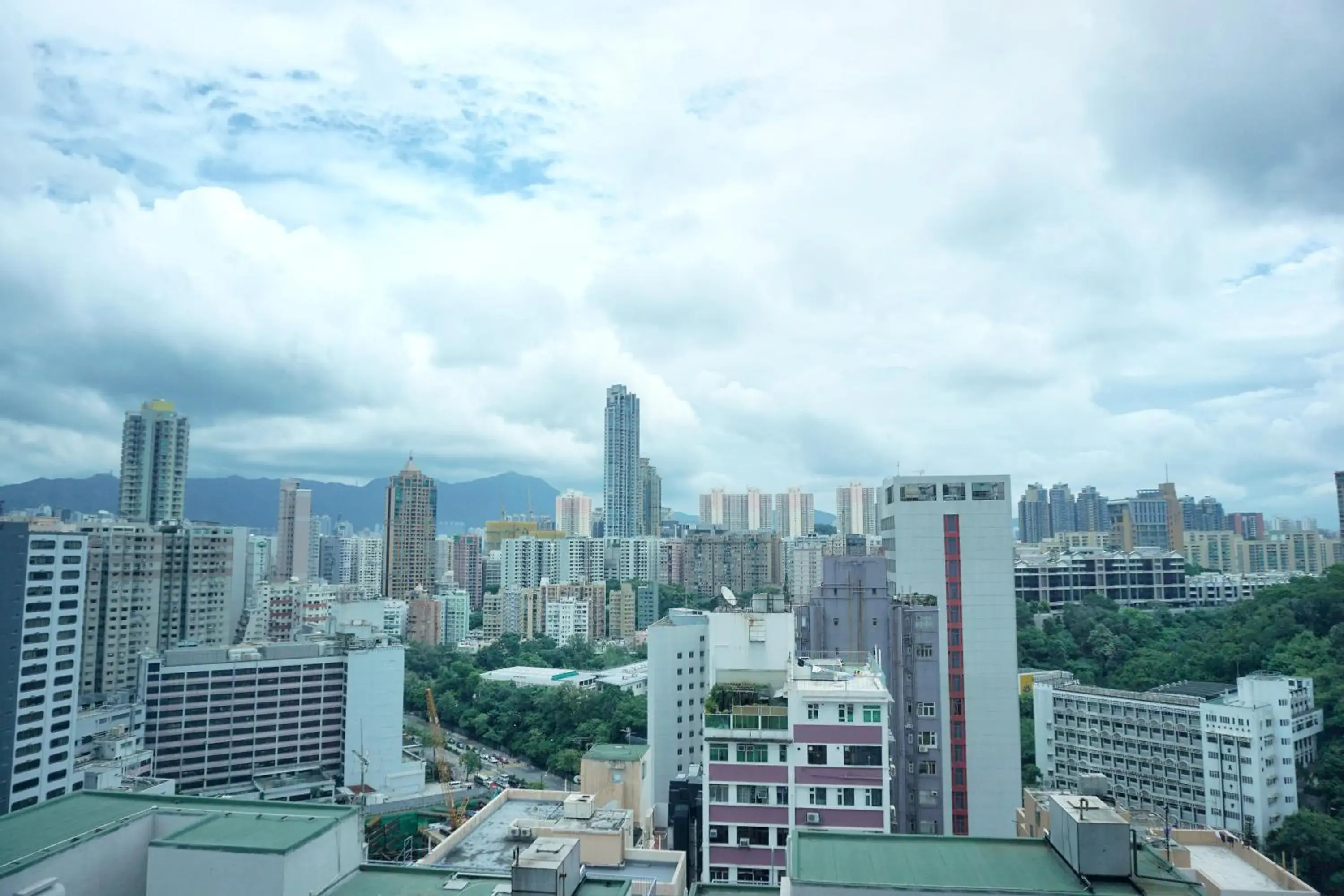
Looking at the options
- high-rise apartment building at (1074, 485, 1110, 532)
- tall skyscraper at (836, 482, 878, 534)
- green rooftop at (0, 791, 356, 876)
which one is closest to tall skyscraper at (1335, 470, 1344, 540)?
high-rise apartment building at (1074, 485, 1110, 532)

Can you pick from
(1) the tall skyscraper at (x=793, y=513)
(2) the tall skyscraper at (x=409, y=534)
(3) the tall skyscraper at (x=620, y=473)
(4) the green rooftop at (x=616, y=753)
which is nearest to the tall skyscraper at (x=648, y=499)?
(3) the tall skyscraper at (x=620, y=473)

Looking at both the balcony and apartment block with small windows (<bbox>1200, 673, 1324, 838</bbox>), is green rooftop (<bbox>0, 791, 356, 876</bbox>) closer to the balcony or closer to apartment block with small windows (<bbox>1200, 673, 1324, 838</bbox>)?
the balcony

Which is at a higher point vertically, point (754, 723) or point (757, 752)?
point (754, 723)

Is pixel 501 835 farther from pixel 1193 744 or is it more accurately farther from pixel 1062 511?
pixel 1062 511

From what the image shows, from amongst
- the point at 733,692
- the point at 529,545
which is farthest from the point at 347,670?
the point at 529,545

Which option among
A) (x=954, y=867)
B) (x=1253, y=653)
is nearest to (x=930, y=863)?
(x=954, y=867)

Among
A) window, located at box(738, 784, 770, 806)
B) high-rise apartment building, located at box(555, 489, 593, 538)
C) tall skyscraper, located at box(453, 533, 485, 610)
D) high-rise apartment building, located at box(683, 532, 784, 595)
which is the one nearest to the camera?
window, located at box(738, 784, 770, 806)
